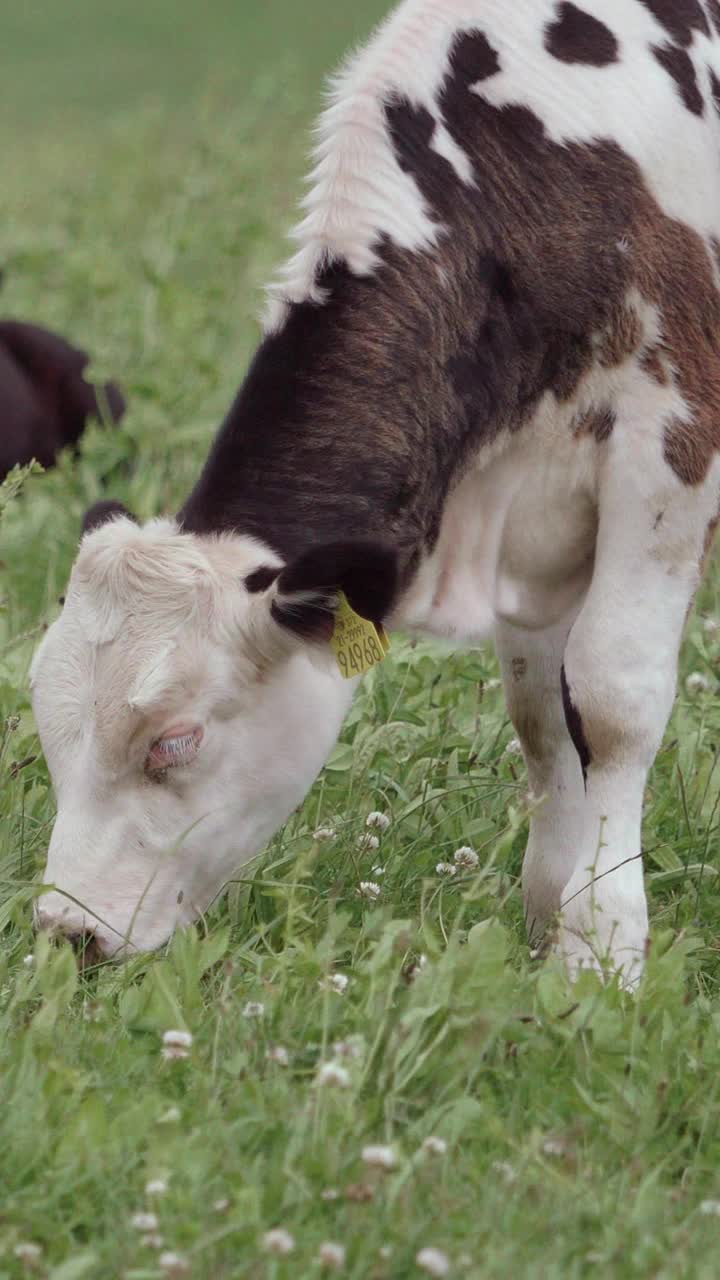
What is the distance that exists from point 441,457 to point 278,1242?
1.88 meters

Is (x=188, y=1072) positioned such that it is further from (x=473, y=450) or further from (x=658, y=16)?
(x=658, y=16)

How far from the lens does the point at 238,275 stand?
10852mm

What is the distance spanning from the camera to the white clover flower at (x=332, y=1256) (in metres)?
2.66

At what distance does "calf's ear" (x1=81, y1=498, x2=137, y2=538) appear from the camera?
4191 millimetres

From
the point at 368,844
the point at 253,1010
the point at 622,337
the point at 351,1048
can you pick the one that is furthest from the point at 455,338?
the point at 351,1048

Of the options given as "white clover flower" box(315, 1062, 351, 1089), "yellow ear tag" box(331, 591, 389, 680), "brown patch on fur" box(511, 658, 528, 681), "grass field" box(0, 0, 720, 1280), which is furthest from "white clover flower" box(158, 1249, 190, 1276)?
"brown patch on fur" box(511, 658, 528, 681)

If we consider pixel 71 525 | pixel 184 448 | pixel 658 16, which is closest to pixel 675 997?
pixel 658 16

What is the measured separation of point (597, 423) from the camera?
414 centimetres

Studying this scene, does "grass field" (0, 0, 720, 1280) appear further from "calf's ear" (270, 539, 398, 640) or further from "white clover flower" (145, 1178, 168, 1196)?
"calf's ear" (270, 539, 398, 640)

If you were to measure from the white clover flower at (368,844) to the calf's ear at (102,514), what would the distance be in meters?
0.91

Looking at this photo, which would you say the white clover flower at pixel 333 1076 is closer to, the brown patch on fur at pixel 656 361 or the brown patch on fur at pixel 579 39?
the brown patch on fur at pixel 656 361

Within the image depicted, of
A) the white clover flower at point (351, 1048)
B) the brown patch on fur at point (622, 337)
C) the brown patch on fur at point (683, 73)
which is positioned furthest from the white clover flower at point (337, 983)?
the brown patch on fur at point (683, 73)

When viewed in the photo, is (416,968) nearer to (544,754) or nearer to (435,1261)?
(435,1261)

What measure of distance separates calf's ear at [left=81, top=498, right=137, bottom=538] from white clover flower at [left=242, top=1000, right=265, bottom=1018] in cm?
115
